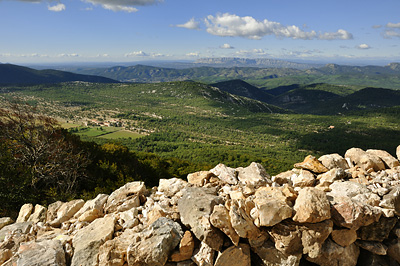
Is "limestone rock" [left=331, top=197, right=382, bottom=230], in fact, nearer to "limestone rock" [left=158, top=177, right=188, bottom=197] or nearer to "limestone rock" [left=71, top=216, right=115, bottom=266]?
"limestone rock" [left=158, top=177, right=188, bottom=197]

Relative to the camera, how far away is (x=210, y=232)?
32.2 ft

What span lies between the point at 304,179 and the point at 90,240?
12.9m

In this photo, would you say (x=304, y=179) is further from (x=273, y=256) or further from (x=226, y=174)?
→ (x=273, y=256)

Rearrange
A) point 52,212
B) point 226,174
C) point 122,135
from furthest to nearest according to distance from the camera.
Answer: point 122,135
point 226,174
point 52,212

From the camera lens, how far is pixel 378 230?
35.4ft

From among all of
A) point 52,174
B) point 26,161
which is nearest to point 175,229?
point 52,174

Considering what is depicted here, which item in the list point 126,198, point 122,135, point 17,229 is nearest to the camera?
point 17,229

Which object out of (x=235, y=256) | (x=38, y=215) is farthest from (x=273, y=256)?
(x=38, y=215)

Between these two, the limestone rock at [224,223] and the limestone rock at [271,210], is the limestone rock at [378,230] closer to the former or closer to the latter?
the limestone rock at [271,210]

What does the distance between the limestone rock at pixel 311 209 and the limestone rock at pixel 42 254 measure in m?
11.0

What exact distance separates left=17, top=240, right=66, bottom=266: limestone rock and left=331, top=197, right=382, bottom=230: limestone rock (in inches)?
516

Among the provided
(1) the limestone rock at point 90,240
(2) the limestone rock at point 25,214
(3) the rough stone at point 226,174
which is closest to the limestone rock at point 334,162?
(3) the rough stone at point 226,174

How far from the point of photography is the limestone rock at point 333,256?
408 inches

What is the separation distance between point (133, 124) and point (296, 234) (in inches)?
7591
